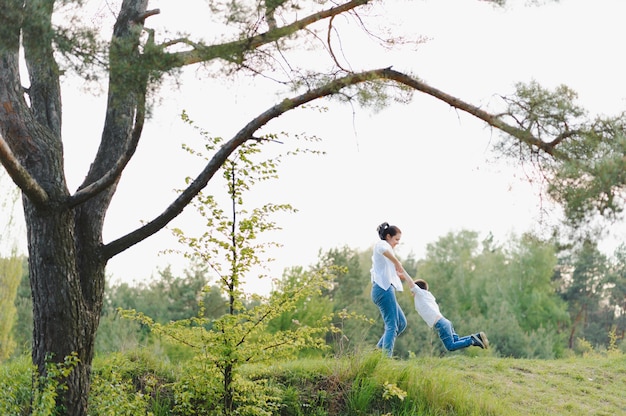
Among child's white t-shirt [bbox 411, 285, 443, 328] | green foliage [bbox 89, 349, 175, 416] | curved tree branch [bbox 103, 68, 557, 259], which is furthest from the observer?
child's white t-shirt [bbox 411, 285, 443, 328]

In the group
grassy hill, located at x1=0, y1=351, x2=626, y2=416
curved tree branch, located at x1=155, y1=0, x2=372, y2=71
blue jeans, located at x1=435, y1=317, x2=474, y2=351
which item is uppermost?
curved tree branch, located at x1=155, y1=0, x2=372, y2=71

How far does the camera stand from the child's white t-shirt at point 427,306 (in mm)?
8078

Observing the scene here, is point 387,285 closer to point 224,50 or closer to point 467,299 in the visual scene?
point 224,50

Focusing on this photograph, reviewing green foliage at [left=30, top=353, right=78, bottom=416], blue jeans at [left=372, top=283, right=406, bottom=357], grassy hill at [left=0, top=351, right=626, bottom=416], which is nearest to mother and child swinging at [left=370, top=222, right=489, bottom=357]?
blue jeans at [left=372, top=283, right=406, bottom=357]

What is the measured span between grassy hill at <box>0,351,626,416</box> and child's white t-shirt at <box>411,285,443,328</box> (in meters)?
0.49

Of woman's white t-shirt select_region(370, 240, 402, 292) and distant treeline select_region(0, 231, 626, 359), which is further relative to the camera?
distant treeline select_region(0, 231, 626, 359)

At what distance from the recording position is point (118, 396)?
6184mm

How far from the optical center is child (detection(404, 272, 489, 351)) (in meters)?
7.85

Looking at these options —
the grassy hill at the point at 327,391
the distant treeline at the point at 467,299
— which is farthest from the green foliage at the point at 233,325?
the distant treeline at the point at 467,299

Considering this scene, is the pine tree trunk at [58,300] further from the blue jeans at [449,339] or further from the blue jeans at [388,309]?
the blue jeans at [449,339]

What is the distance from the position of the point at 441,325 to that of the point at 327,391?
1614 mm

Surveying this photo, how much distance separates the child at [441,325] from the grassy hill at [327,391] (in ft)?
1.03

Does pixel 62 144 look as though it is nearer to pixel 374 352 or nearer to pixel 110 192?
pixel 110 192

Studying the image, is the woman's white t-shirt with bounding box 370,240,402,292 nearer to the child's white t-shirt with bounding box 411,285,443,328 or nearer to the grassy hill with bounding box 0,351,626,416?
the child's white t-shirt with bounding box 411,285,443,328
